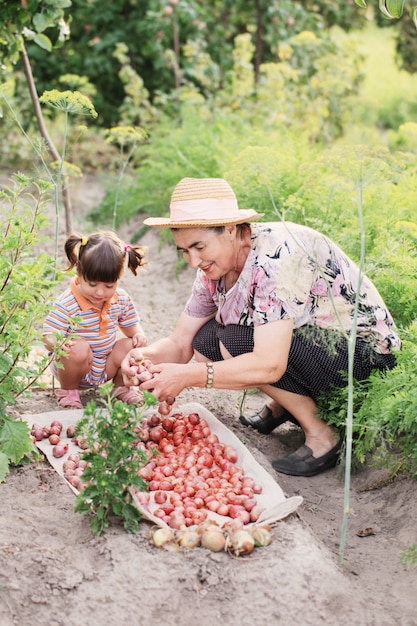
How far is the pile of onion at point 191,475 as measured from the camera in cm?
302

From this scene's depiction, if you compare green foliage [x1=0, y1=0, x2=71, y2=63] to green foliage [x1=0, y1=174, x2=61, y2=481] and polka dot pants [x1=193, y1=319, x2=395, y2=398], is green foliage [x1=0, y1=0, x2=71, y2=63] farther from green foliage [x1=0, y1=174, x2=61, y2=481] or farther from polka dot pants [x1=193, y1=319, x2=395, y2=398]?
polka dot pants [x1=193, y1=319, x2=395, y2=398]

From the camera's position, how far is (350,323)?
3.58 m

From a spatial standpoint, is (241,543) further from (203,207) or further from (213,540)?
(203,207)

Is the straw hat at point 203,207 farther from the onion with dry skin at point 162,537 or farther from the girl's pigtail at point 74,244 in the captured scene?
the onion with dry skin at point 162,537

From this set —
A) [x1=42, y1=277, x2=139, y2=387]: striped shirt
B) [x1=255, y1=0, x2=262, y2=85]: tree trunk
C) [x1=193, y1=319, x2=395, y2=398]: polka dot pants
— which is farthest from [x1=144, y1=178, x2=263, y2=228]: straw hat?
[x1=255, y1=0, x2=262, y2=85]: tree trunk

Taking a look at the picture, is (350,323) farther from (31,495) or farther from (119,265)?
(31,495)

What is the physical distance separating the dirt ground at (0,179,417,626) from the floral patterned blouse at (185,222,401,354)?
778 millimetres

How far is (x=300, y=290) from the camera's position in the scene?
3.43 meters

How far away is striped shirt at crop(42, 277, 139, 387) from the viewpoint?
3.86m

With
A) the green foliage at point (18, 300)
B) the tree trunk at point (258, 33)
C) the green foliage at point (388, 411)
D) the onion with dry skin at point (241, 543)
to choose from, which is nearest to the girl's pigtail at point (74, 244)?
the green foliage at point (18, 300)

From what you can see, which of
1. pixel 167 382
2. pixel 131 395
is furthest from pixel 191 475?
pixel 131 395

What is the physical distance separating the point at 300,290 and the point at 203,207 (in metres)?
0.53

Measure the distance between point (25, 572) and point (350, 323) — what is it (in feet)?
5.64

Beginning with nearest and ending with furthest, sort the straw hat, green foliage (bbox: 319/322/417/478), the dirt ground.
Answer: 1. the dirt ground
2. green foliage (bbox: 319/322/417/478)
3. the straw hat
